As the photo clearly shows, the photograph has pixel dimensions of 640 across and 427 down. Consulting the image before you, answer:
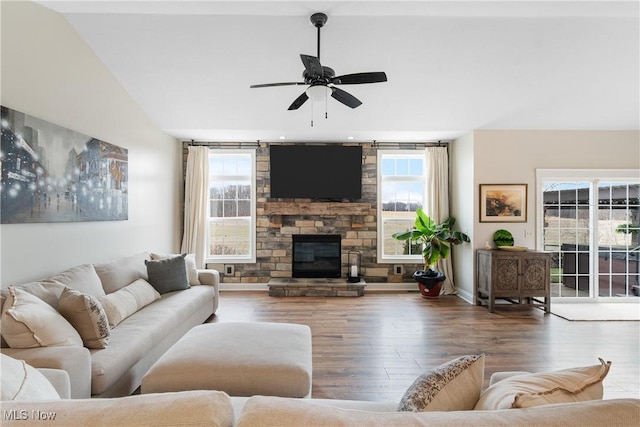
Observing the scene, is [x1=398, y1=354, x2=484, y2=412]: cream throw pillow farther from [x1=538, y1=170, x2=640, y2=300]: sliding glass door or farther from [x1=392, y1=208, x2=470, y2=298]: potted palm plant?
[x1=538, y1=170, x2=640, y2=300]: sliding glass door

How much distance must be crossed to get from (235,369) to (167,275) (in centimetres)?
223

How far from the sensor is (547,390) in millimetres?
985

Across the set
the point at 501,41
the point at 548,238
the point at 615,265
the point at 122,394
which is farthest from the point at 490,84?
the point at 122,394

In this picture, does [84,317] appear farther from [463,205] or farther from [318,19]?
[463,205]

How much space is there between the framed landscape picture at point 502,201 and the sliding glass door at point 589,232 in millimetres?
457

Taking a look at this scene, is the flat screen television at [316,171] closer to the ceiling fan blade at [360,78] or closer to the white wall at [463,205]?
the white wall at [463,205]

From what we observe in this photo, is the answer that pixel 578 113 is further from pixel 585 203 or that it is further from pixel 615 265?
pixel 615 265

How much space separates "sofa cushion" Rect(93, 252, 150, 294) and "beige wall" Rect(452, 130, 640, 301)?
460 cm

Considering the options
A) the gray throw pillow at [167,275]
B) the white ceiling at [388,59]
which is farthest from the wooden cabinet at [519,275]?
the gray throw pillow at [167,275]

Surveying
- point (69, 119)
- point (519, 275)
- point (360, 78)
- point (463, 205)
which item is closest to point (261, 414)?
point (360, 78)

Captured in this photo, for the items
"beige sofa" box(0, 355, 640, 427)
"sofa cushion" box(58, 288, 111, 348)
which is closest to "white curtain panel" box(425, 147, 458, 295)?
"sofa cushion" box(58, 288, 111, 348)

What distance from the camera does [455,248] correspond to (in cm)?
573

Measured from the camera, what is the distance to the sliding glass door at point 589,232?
5184mm

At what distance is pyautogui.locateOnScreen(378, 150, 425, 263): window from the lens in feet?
19.7
